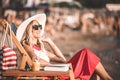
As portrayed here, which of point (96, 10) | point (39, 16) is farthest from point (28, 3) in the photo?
point (39, 16)

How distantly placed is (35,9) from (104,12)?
3791 mm

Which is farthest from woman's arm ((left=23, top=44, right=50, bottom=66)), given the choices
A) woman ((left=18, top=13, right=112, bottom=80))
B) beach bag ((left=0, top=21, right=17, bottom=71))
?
beach bag ((left=0, top=21, right=17, bottom=71))

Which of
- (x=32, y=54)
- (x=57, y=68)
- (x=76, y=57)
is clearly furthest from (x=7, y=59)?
(x=76, y=57)

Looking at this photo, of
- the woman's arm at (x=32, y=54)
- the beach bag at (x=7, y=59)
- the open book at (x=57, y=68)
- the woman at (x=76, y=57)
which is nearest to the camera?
the open book at (x=57, y=68)

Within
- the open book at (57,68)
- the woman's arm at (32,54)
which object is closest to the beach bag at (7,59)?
the woman's arm at (32,54)

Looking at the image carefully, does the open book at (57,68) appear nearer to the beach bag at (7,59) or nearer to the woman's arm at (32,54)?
the woman's arm at (32,54)

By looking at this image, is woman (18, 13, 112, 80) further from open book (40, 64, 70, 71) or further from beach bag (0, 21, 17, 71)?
open book (40, 64, 70, 71)

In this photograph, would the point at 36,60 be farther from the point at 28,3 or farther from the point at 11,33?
the point at 28,3

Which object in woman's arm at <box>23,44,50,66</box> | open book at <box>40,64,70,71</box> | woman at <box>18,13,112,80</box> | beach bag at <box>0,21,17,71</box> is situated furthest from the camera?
woman at <box>18,13,112,80</box>

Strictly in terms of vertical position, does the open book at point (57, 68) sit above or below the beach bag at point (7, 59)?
below

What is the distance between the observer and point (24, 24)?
584 centimetres

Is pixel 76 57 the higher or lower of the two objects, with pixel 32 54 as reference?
lower

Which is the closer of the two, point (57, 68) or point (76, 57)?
point (57, 68)

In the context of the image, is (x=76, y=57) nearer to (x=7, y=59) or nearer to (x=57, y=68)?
(x=57, y=68)
